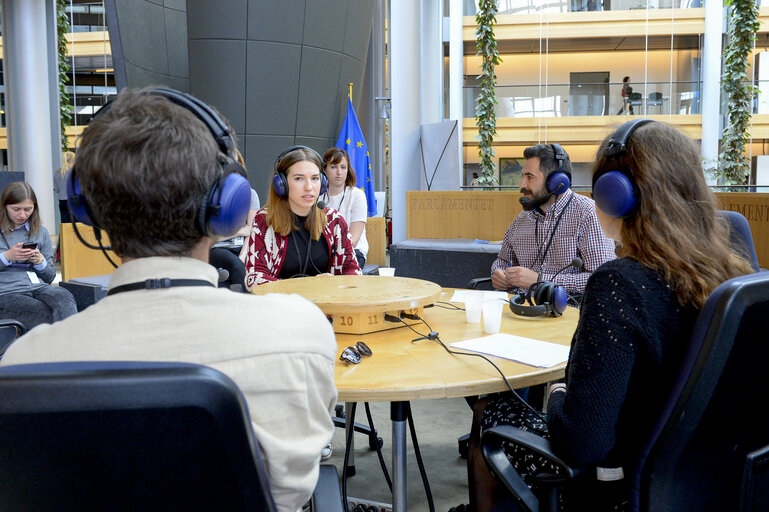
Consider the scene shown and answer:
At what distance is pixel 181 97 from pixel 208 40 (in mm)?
7529

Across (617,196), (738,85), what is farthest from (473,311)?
(738,85)

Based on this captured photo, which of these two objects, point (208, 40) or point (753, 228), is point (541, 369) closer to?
point (753, 228)

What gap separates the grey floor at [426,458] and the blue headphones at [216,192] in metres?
1.88

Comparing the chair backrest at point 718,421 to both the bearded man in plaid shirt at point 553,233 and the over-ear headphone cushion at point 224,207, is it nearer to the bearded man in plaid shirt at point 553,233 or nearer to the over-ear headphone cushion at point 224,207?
the over-ear headphone cushion at point 224,207

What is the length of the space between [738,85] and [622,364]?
22.5 feet

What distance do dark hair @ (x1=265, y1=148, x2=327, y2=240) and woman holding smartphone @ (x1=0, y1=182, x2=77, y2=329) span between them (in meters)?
1.78

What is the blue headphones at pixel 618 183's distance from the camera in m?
1.36

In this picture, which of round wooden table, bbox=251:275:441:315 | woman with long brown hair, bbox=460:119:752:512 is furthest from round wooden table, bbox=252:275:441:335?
woman with long brown hair, bbox=460:119:752:512

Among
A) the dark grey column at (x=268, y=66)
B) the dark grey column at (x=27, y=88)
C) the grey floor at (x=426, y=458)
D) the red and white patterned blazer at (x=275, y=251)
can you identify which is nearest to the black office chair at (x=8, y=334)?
the red and white patterned blazer at (x=275, y=251)

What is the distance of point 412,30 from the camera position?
7.26 meters

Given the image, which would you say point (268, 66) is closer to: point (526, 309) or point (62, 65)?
point (62, 65)

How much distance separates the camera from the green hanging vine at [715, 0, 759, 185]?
20.9ft

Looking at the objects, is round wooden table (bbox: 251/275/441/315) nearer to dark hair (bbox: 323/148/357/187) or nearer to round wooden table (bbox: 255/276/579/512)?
round wooden table (bbox: 255/276/579/512)

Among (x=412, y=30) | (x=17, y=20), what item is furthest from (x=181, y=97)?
(x=17, y=20)
